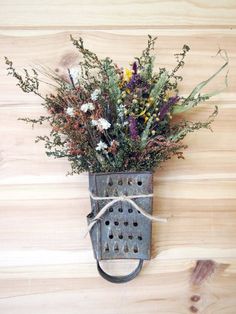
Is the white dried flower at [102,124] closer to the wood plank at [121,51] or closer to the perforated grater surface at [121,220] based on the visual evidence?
the perforated grater surface at [121,220]

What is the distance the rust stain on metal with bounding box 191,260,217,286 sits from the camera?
1.08 meters

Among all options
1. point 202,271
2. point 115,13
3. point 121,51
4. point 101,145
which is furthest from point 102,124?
point 202,271

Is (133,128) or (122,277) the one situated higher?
(133,128)

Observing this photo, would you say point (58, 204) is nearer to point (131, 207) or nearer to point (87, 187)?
point (87, 187)

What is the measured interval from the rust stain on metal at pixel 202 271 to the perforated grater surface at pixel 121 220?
20 centimetres

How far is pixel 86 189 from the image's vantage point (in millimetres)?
1071

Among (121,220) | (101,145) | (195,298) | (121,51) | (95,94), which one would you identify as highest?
(121,51)

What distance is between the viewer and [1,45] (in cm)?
110

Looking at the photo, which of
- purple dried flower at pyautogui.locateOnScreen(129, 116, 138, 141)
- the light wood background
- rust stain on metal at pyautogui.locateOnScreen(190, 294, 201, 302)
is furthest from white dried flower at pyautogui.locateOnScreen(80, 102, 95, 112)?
rust stain on metal at pyautogui.locateOnScreen(190, 294, 201, 302)

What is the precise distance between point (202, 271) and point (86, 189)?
44 centimetres

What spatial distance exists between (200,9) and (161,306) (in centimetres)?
96

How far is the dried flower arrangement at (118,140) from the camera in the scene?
0.91 m

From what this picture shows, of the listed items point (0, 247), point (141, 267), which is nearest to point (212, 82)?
point (141, 267)

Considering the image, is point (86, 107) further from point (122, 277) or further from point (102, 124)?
point (122, 277)
